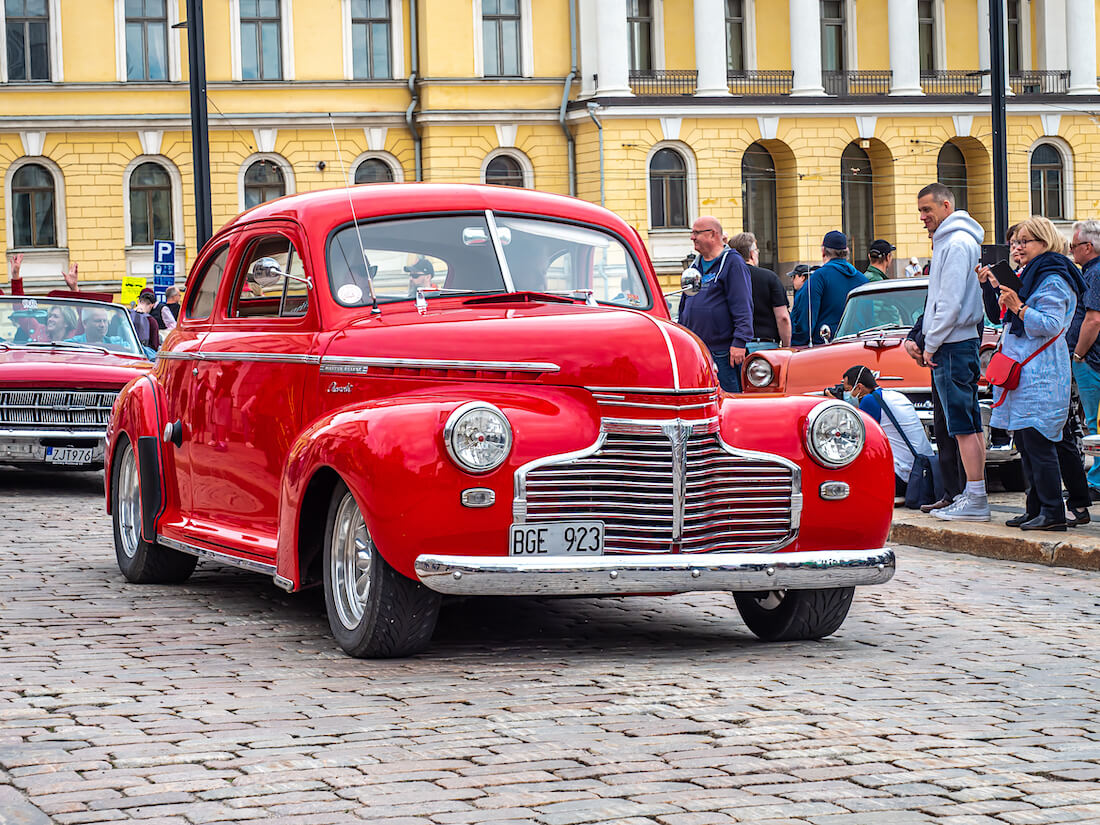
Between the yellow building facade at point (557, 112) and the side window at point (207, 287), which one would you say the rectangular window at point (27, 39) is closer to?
the yellow building facade at point (557, 112)

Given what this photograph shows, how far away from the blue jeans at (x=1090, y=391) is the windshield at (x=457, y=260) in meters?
5.02

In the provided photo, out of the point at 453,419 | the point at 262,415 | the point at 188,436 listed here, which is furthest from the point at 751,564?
the point at 188,436

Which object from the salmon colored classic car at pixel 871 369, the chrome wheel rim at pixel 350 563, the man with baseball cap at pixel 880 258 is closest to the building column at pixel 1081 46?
the man with baseball cap at pixel 880 258

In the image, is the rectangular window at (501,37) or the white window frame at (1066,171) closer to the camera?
the rectangular window at (501,37)

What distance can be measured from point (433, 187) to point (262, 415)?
1.31m

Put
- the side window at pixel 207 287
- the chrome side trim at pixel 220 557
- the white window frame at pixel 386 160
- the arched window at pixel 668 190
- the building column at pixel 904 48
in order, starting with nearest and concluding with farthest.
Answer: the chrome side trim at pixel 220 557
the side window at pixel 207 287
the white window frame at pixel 386 160
the arched window at pixel 668 190
the building column at pixel 904 48

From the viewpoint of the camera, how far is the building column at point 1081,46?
5719cm

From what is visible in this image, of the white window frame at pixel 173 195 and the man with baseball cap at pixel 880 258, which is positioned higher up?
the white window frame at pixel 173 195

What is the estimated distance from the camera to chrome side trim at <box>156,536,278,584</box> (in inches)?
301

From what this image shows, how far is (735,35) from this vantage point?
183 ft

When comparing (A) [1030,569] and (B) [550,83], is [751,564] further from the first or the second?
(B) [550,83]

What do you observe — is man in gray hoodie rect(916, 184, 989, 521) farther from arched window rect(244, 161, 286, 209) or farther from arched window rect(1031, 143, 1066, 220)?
arched window rect(1031, 143, 1066, 220)

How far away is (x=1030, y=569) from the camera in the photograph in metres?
10.2

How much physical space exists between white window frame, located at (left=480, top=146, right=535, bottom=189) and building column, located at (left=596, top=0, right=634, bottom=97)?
2931mm
